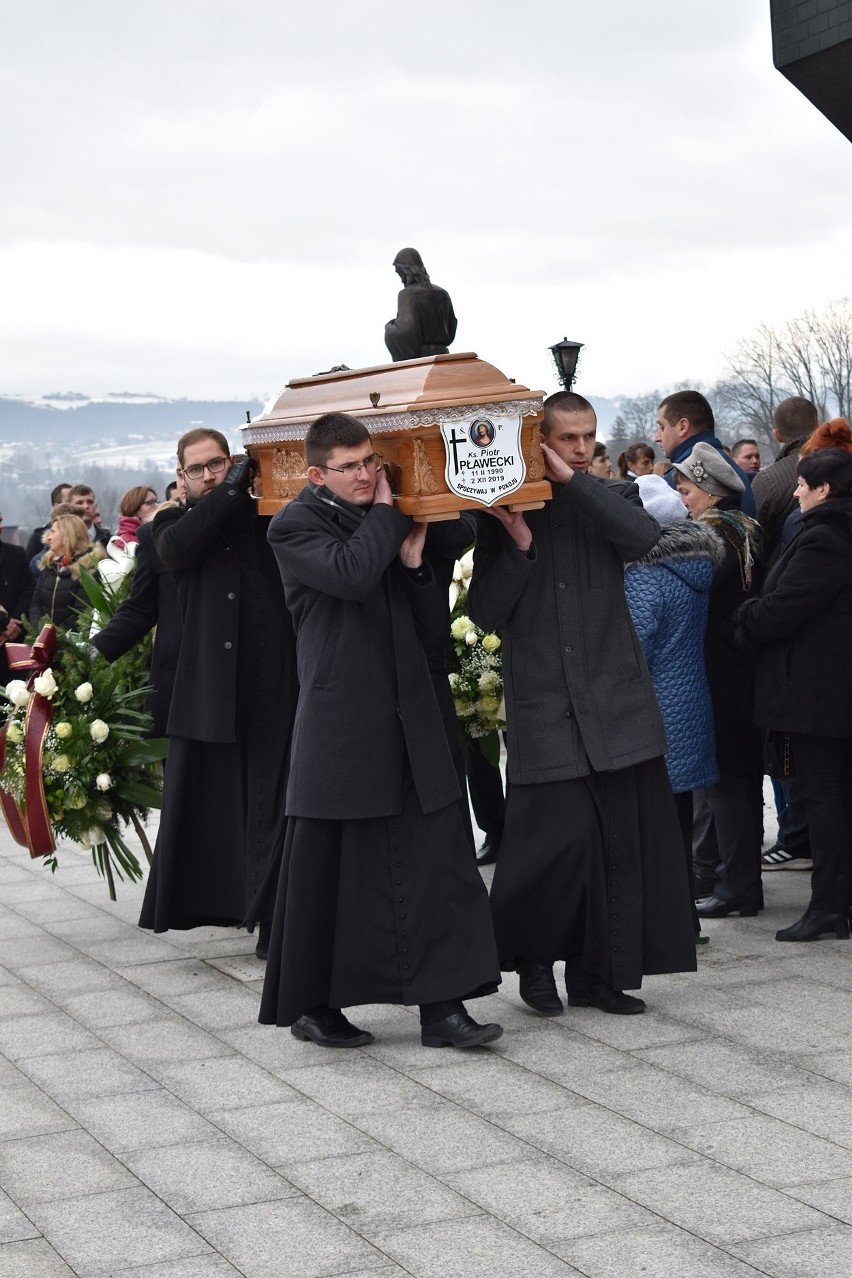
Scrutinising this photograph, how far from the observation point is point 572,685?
5.46m

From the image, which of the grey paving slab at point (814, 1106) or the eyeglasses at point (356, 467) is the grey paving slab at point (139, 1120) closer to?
the grey paving slab at point (814, 1106)

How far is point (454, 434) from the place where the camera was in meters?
4.98

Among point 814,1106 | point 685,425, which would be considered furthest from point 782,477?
point 814,1106

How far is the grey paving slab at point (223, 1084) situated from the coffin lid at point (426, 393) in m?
2.01

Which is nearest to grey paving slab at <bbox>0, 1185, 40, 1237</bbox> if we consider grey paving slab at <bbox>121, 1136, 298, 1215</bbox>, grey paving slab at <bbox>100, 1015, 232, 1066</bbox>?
grey paving slab at <bbox>121, 1136, 298, 1215</bbox>

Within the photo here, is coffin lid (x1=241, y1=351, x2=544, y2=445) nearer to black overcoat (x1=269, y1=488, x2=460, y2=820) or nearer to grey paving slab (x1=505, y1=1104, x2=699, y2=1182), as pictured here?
black overcoat (x1=269, y1=488, x2=460, y2=820)

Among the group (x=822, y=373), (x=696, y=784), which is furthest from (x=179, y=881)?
(x=822, y=373)

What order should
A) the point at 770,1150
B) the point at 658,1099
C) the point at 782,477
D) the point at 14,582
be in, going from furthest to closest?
the point at 14,582
the point at 782,477
the point at 658,1099
the point at 770,1150

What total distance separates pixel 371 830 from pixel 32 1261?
1854 millimetres

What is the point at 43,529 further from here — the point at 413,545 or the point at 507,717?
the point at 413,545

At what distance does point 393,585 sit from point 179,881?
1951 mm

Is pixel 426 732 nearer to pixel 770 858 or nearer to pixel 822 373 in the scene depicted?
pixel 770 858

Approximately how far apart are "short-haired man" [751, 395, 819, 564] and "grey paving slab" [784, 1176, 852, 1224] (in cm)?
382

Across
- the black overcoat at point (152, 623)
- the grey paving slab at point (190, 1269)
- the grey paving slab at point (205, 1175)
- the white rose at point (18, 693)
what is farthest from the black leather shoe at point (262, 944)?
the grey paving slab at point (190, 1269)
